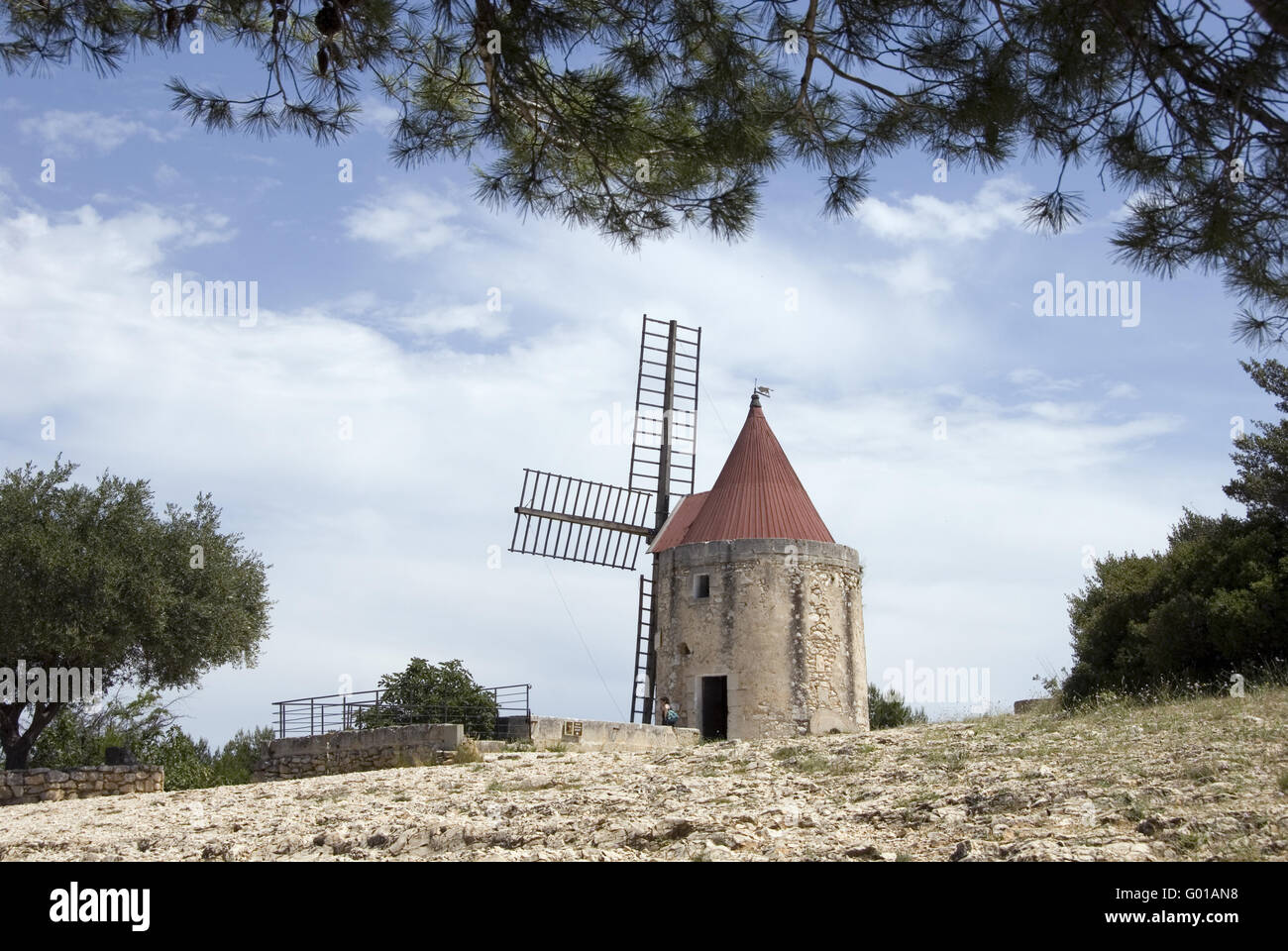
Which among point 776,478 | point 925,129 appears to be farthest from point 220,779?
point 925,129

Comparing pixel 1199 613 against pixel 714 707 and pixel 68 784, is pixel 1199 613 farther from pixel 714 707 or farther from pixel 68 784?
pixel 68 784

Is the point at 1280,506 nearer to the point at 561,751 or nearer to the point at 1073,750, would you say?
the point at 1073,750

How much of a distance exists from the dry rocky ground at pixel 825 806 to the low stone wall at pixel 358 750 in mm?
1978

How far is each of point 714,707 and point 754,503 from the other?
9.13ft

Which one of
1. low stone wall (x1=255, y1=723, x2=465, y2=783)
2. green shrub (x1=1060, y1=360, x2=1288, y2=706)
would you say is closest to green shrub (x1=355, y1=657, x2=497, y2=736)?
low stone wall (x1=255, y1=723, x2=465, y2=783)

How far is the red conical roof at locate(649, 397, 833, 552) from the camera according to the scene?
54.6ft

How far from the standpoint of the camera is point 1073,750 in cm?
803

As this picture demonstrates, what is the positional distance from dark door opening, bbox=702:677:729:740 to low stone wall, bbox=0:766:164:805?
6.60m

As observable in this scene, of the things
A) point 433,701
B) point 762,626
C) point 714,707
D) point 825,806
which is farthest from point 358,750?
point 825,806

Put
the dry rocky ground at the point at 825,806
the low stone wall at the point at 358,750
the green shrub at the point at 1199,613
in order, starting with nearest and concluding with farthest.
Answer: the dry rocky ground at the point at 825,806
the green shrub at the point at 1199,613
the low stone wall at the point at 358,750

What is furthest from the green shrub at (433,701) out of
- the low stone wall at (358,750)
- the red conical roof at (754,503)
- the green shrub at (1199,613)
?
the green shrub at (1199,613)

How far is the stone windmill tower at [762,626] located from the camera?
15.6m

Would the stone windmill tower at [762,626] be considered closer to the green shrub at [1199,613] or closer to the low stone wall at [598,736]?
the low stone wall at [598,736]
